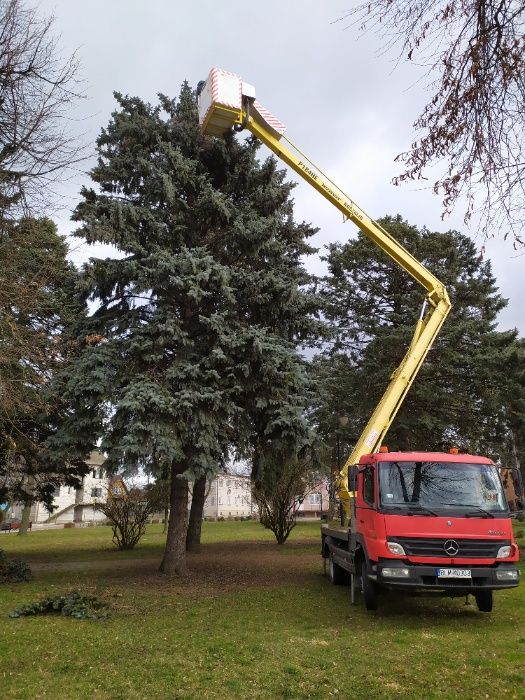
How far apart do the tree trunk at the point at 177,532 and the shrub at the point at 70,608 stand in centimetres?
435

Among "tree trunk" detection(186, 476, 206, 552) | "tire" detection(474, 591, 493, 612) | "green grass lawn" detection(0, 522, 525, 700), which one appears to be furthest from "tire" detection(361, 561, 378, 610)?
"tree trunk" detection(186, 476, 206, 552)

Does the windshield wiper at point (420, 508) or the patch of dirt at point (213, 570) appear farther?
the patch of dirt at point (213, 570)

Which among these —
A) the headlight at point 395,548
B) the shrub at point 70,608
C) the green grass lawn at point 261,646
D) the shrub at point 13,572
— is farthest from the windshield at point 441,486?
the shrub at point 13,572

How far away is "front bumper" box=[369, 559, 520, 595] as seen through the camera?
7422 mm

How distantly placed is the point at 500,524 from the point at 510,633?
138cm

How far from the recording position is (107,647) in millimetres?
6414

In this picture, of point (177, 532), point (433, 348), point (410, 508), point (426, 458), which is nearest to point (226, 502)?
point (433, 348)

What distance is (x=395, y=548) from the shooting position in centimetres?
761

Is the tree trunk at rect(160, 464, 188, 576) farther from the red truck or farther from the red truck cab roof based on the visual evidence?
the red truck cab roof

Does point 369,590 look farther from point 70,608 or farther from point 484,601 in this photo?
point 70,608

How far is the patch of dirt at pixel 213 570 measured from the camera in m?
11.8

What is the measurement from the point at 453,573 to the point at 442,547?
13.8 inches

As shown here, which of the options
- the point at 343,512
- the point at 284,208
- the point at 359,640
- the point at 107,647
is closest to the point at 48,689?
the point at 107,647

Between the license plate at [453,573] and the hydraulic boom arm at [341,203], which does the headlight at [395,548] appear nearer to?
→ the license plate at [453,573]
